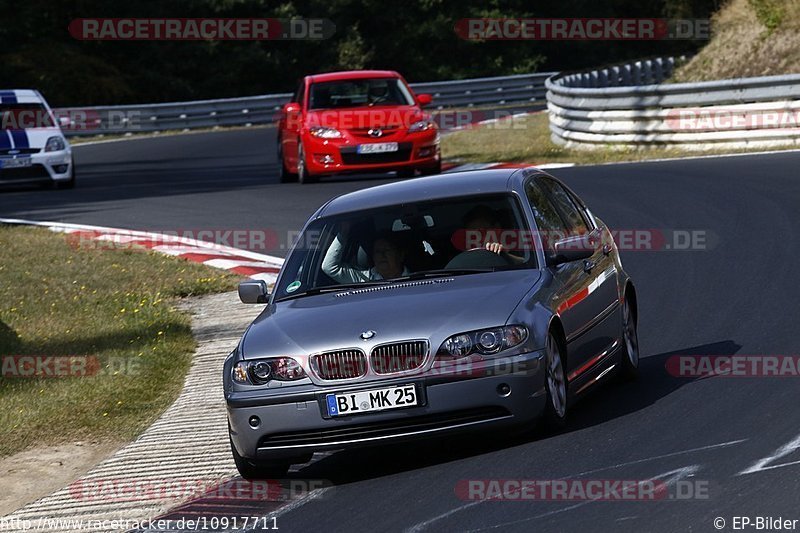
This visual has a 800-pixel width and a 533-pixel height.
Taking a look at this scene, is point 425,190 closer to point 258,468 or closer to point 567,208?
point 567,208

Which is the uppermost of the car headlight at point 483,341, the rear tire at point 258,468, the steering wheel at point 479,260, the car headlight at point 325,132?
the steering wheel at point 479,260

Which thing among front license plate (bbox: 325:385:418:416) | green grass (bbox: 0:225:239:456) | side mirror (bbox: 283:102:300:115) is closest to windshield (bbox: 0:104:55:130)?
side mirror (bbox: 283:102:300:115)

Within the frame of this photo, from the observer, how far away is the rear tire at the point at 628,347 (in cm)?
924

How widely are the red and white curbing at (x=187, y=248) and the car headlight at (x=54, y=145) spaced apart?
4069 mm

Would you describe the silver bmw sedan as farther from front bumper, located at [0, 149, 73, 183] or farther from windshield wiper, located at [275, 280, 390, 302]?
front bumper, located at [0, 149, 73, 183]

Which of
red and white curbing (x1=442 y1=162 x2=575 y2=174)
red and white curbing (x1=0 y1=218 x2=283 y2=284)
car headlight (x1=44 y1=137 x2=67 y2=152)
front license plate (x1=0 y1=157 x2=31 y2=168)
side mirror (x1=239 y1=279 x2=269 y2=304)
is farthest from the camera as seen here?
car headlight (x1=44 y1=137 x2=67 y2=152)

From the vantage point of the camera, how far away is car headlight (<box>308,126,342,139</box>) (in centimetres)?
2259

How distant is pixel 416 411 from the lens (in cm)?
748

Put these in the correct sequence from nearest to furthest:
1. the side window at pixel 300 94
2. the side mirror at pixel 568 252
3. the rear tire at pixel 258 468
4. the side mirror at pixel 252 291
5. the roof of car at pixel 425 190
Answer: the rear tire at pixel 258 468, the side mirror at pixel 568 252, the side mirror at pixel 252 291, the roof of car at pixel 425 190, the side window at pixel 300 94

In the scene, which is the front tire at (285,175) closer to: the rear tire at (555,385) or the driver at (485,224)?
the driver at (485,224)

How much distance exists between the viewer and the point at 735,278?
1239 centimetres

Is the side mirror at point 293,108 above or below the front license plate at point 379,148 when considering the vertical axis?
above

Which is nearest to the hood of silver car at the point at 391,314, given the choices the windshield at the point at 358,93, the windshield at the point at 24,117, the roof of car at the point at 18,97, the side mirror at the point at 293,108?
the windshield at the point at 358,93

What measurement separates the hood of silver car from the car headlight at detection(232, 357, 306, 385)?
0.14 feet
